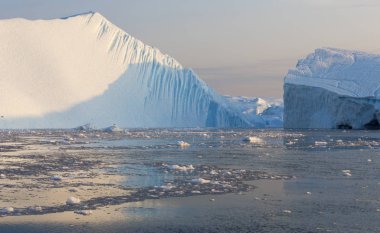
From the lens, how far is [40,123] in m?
40.5

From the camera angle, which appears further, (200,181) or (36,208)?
(200,181)

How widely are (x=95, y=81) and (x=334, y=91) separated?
1952 cm

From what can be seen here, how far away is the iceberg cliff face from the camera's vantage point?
4156 cm

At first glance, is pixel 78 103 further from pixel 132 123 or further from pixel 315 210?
pixel 315 210

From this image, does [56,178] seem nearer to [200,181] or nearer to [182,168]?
[200,181]

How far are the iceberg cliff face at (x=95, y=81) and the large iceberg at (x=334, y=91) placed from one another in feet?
33.3

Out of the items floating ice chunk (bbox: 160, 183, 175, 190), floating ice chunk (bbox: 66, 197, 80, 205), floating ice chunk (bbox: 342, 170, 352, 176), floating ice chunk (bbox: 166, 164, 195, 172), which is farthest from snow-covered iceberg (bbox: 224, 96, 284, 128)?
floating ice chunk (bbox: 66, 197, 80, 205)

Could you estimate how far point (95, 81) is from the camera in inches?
1764

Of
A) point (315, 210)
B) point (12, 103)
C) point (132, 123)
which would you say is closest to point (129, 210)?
point (315, 210)

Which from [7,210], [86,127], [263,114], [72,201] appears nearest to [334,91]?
[86,127]

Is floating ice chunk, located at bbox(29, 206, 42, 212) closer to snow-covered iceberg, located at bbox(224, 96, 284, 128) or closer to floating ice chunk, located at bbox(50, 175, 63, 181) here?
floating ice chunk, located at bbox(50, 175, 63, 181)

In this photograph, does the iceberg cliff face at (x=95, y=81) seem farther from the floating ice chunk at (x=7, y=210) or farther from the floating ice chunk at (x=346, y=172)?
the floating ice chunk at (x=7, y=210)

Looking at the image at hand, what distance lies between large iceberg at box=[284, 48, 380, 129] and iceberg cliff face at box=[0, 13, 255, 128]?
33.3 feet

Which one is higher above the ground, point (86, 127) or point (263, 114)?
point (263, 114)
